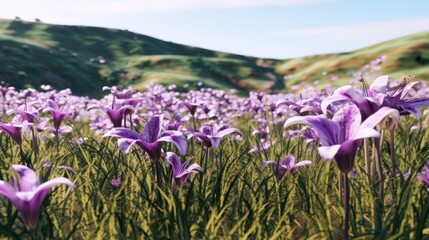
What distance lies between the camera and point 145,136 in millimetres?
3250

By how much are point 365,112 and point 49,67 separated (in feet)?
117

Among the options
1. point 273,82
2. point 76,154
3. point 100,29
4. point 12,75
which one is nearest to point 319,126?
point 76,154

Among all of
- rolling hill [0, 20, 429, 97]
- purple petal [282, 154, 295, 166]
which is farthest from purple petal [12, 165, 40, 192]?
rolling hill [0, 20, 429, 97]

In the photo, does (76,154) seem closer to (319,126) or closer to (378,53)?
(319,126)

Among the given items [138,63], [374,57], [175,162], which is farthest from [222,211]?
[138,63]

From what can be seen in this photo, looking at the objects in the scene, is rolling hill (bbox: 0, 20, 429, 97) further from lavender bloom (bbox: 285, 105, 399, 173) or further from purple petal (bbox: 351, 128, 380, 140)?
purple petal (bbox: 351, 128, 380, 140)

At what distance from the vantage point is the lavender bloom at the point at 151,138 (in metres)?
2.98

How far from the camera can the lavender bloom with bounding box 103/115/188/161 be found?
9.77 ft

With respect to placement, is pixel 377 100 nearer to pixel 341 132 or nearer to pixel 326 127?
pixel 341 132

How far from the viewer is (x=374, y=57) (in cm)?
3894

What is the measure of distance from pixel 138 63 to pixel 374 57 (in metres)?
19.6

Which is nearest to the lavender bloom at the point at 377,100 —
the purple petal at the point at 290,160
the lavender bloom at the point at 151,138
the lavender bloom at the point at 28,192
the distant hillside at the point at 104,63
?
the lavender bloom at the point at 151,138

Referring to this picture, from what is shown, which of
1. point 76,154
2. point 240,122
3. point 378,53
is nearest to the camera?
point 76,154

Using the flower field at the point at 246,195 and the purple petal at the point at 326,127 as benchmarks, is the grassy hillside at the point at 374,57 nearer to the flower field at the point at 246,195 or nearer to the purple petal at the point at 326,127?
the flower field at the point at 246,195
